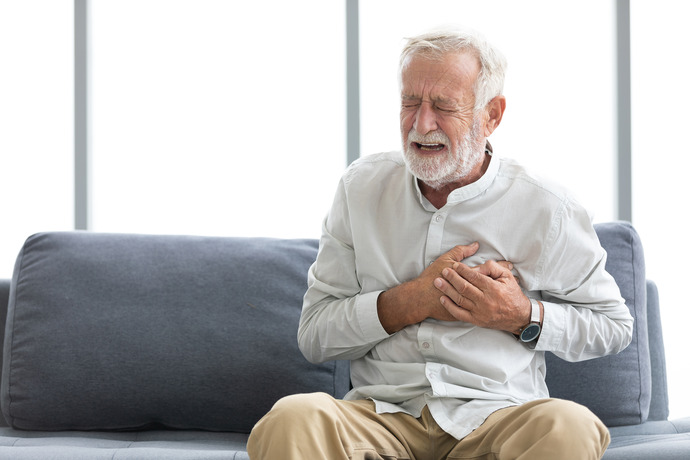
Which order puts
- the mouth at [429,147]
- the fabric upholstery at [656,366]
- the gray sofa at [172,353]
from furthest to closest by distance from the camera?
the fabric upholstery at [656,366], the gray sofa at [172,353], the mouth at [429,147]

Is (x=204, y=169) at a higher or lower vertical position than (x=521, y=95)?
lower

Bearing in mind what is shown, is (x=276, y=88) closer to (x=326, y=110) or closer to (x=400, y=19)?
(x=326, y=110)

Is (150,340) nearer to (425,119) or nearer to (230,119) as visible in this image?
(425,119)

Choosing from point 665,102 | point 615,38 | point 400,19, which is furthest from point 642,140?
point 400,19

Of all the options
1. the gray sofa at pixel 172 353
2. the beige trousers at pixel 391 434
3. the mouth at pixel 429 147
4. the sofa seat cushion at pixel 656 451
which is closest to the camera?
the beige trousers at pixel 391 434

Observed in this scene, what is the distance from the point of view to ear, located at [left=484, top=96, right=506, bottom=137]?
67.6 inches

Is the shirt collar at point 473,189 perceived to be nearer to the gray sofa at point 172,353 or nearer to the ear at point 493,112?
the ear at point 493,112

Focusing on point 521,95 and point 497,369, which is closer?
point 497,369

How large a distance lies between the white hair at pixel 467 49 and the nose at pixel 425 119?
108mm

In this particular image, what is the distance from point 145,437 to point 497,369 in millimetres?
1003

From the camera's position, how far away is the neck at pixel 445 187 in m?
1.74

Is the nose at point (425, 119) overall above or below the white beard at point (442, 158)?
above

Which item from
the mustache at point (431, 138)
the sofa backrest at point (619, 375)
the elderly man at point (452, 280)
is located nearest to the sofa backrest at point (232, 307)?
the sofa backrest at point (619, 375)

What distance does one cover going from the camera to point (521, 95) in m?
3.27
